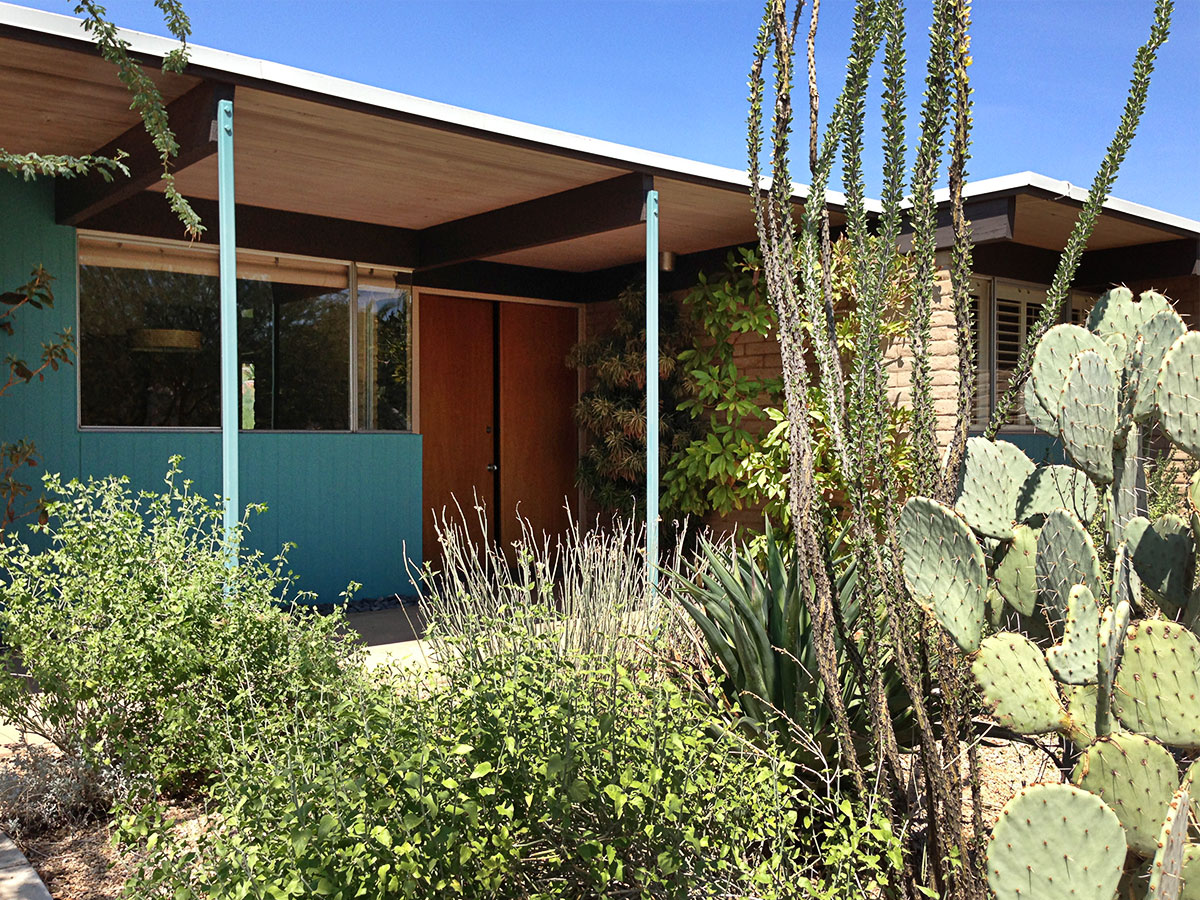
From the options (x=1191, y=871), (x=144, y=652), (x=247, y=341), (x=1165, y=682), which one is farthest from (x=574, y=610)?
(x=247, y=341)

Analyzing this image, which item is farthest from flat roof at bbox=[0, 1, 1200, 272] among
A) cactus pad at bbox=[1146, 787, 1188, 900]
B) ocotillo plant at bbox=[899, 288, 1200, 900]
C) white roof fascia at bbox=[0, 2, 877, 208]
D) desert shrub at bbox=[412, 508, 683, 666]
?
cactus pad at bbox=[1146, 787, 1188, 900]

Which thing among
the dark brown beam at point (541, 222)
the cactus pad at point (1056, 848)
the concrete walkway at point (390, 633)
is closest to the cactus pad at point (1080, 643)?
the cactus pad at point (1056, 848)

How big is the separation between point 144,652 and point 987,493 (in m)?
2.66

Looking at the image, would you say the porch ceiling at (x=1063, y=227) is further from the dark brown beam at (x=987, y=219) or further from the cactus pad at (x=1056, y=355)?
the cactus pad at (x=1056, y=355)

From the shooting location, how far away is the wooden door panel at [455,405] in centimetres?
842

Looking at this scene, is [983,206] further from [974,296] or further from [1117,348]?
[1117,348]

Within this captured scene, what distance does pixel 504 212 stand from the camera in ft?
22.2

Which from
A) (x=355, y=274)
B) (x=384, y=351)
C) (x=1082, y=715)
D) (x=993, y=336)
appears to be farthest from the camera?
(x=993, y=336)

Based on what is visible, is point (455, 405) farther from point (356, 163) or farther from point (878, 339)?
point (878, 339)

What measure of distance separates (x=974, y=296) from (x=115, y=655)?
7.54m

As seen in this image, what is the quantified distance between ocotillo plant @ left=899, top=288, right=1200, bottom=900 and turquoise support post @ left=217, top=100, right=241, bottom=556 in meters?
2.92

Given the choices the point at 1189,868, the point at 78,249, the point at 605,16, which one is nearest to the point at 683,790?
the point at 1189,868

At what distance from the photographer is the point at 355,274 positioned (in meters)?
7.45

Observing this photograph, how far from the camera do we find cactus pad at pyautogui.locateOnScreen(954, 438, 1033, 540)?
A: 2.81 metres
